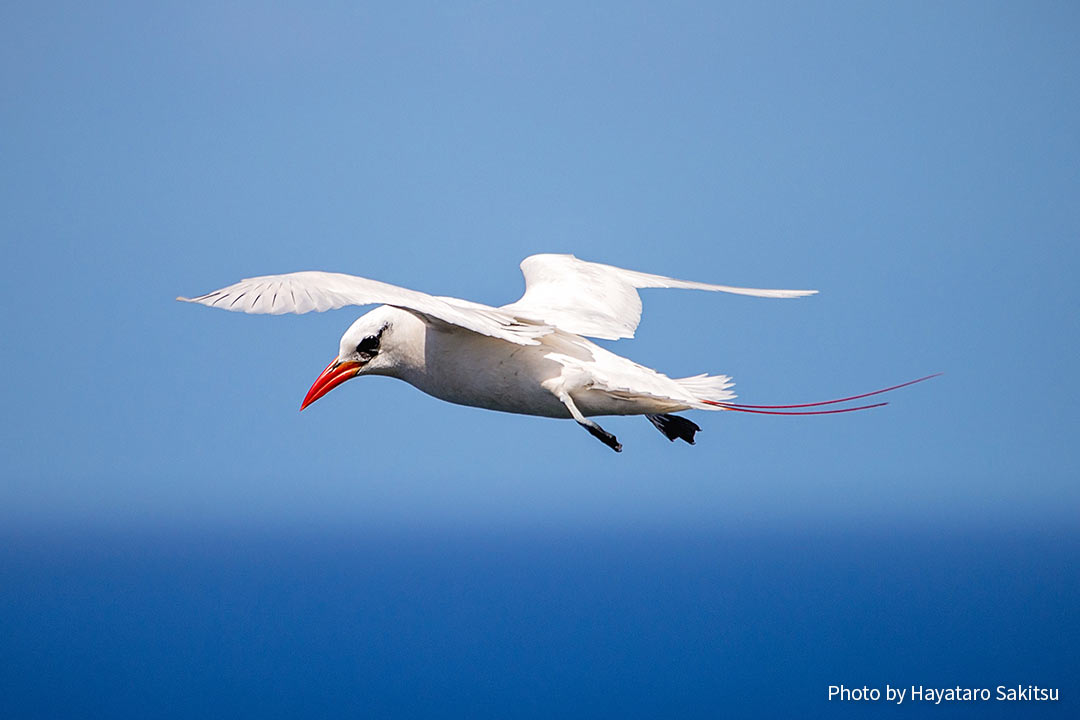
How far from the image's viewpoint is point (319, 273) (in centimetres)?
479

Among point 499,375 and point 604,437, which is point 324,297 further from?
point 604,437

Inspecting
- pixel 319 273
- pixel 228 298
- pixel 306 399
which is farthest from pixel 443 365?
pixel 228 298

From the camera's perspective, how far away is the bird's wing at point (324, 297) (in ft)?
14.5

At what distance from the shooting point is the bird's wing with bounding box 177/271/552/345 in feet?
14.5

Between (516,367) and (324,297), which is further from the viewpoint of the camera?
(516,367)

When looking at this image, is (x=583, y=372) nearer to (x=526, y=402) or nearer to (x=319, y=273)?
(x=526, y=402)

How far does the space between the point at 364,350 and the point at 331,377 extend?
0.71ft

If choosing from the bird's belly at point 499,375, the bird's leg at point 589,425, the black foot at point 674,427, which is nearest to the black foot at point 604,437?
the bird's leg at point 589,425

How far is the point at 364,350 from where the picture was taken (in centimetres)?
576

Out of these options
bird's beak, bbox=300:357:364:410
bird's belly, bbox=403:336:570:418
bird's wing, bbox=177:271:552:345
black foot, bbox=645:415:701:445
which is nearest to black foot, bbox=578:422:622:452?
bird's belly, bbox=403:336:570:418

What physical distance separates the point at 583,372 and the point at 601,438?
0.36 meters

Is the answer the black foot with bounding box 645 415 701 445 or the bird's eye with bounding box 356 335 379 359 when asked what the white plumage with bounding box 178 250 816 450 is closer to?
the bird's eye with bounding box 356 335 379 359

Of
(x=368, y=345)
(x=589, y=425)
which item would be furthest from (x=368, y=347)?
(x=589, y=425)

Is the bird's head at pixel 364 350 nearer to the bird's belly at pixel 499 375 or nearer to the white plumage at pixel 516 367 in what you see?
the white plumage at pixel 516 367
